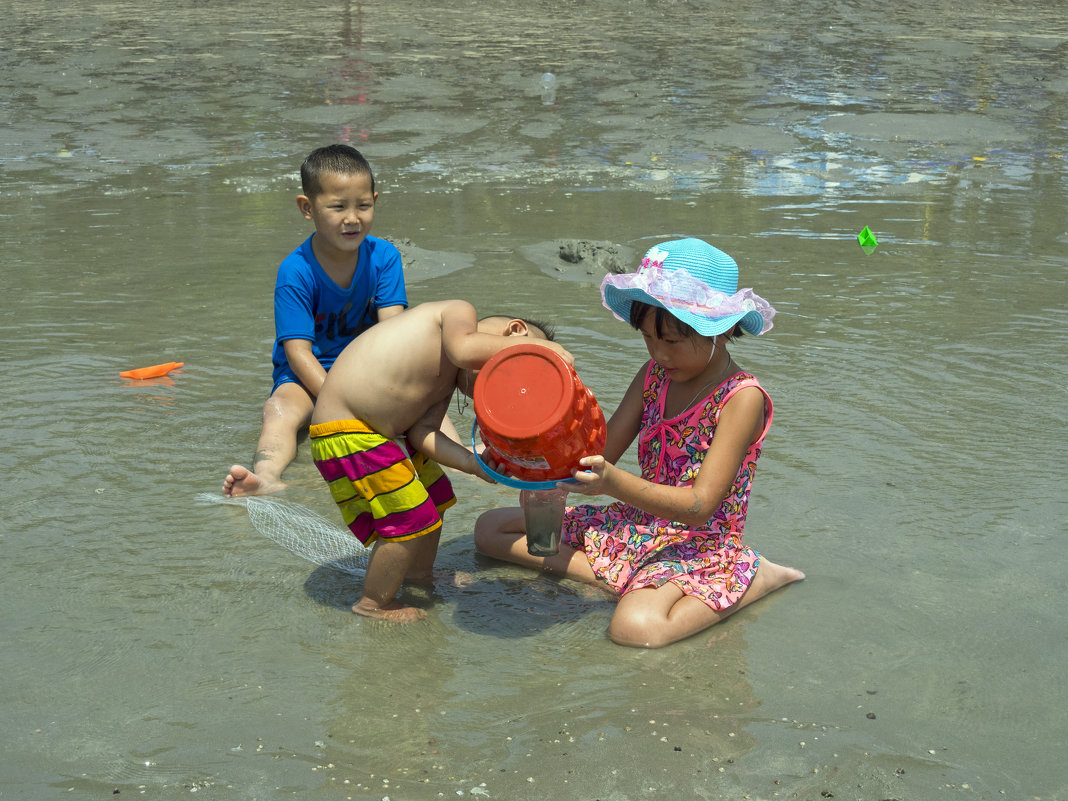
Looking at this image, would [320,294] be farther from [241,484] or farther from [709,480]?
[709,480]

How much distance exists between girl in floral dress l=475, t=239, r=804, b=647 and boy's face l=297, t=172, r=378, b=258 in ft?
3.32

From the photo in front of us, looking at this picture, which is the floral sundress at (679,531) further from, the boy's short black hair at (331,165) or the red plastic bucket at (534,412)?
the boy's short black hair at (331,165)

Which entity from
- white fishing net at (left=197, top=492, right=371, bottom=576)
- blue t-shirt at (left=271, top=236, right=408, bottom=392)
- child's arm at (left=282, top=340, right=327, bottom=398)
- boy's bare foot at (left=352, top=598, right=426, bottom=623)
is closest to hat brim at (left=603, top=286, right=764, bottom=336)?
boy's bare foot at (left=352, top=598, right=426, bottom=623)

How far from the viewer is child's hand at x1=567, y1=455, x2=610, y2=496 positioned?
7.80ft

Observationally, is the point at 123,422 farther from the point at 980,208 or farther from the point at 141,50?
the point at 141,50

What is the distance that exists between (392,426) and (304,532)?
669mm

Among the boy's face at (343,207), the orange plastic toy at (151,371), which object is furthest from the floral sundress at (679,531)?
the orange plastic toy at (151,371)

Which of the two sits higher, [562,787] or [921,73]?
[921,73]

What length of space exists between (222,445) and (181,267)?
2.15m

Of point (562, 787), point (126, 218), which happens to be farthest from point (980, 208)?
point (562, 787)

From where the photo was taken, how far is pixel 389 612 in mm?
2752

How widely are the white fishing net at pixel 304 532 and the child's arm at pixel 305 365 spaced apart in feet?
1.31

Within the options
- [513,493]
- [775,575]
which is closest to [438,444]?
[513,493]

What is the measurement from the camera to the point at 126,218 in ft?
21.2
